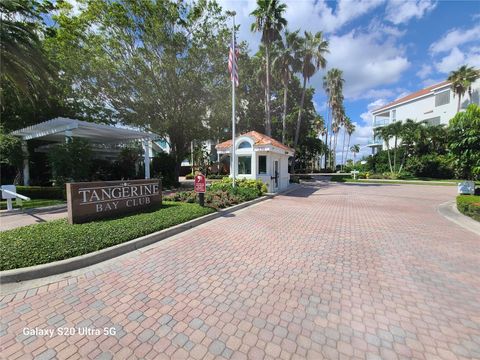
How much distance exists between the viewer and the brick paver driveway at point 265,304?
2.54m

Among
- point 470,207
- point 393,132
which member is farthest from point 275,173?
point 393,132

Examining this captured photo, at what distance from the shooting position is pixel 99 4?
14.6m

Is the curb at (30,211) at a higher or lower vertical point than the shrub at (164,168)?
lower

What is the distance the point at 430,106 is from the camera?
35.9 metres

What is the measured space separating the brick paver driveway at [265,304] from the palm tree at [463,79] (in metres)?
35.7

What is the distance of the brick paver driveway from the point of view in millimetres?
2545

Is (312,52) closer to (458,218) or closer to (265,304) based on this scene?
(458,218)

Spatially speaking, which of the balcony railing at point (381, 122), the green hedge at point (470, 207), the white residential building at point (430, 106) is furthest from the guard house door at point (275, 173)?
the balcony railing at point (381, 122)

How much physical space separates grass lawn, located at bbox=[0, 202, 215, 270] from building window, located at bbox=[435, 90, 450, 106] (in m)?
43.3

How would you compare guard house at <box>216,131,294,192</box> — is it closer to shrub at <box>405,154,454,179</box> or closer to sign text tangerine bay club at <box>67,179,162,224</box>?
sign text tangerine bay club at <box>67,179,162,224</box>

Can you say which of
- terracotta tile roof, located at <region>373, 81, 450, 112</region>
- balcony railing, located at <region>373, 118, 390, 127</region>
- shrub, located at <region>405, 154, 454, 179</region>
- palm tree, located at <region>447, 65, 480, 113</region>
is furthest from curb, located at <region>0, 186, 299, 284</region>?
balcony railing, located at <region>373, 118, 390, 127</region>

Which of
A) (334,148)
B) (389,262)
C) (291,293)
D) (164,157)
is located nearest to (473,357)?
(291,293)

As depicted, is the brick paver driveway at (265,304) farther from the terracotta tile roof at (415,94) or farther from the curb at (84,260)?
the terracotta tile roof at (415,94)

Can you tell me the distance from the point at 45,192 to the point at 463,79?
45186 millimetres
